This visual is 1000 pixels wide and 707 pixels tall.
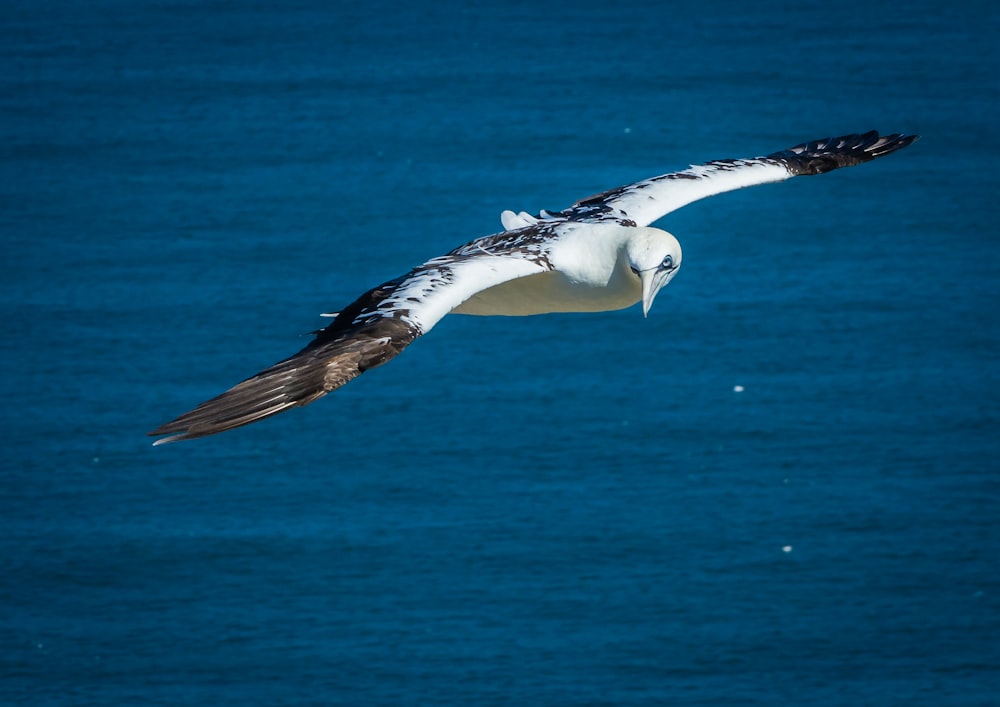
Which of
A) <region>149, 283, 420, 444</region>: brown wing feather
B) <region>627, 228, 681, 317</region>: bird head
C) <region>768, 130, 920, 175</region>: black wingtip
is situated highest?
<region>768, 130, 920, 175</region>: black wingtip

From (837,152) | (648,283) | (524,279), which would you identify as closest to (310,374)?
(524,279)

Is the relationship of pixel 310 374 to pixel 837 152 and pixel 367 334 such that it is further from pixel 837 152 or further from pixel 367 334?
pixel 837 152

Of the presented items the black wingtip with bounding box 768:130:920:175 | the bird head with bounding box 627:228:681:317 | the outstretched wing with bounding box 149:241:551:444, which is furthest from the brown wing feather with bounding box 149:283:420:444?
the black wingtip with bounding box 768:130:920:175

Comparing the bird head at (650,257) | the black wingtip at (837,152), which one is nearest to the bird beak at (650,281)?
the bird head at (650,257)

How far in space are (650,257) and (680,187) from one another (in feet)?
5.36

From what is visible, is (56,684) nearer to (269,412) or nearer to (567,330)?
(567,330)

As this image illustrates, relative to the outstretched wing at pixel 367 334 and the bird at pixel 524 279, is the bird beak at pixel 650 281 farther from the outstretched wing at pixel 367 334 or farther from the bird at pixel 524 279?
the outstretched wing at pixel 367 334

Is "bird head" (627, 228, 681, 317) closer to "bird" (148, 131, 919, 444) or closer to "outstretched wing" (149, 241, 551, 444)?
"bird" (148, 131, 919, 444)

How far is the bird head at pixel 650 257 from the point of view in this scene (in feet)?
45.0

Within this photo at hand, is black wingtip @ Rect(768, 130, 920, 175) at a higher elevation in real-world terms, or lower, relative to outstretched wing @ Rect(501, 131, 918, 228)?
higher

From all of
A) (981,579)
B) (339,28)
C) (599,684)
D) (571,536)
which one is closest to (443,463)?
(571,536)

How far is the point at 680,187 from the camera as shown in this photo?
49.7ft

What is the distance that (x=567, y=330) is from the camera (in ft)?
105

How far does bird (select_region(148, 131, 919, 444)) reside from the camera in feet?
37.1
